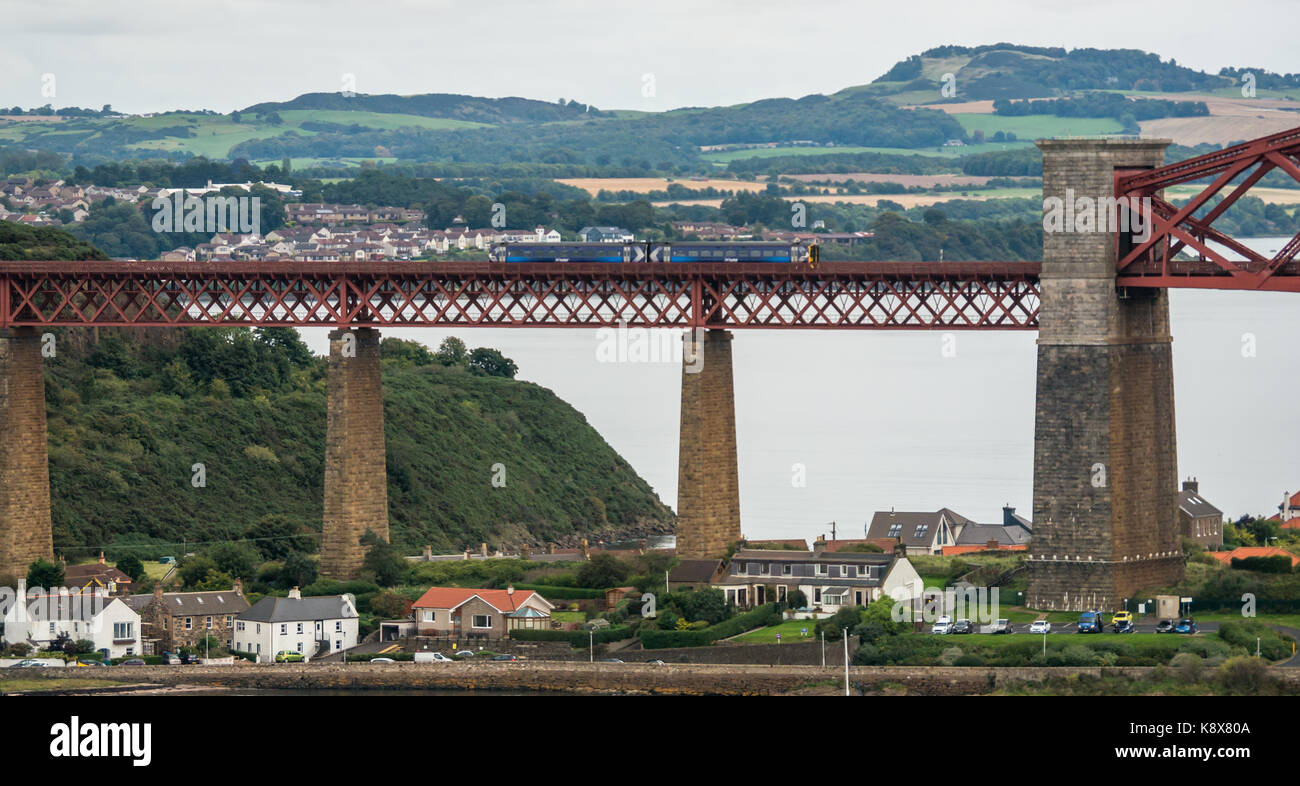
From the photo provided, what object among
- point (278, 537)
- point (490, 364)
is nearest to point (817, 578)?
point (278, 537)

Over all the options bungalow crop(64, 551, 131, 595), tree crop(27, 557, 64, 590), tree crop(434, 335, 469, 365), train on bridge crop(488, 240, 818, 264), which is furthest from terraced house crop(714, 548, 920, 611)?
tree crop(434, 335, 469, 365)

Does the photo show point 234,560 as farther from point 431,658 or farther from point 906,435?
point 906,435

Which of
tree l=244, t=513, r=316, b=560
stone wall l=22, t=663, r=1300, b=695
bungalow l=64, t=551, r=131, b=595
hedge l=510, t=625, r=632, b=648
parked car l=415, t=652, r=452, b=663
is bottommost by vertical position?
stone wall l=22, t=663, r=1300, b=695

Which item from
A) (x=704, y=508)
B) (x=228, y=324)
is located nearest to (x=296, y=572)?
(x=228, y=324)

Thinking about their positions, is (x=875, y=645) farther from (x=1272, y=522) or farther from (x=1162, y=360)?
(x=1272, y=522)

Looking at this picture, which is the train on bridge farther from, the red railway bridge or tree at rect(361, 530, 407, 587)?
tree at rect(361, 530, 407, 587)

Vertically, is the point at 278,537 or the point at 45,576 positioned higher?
the point at 278,537
